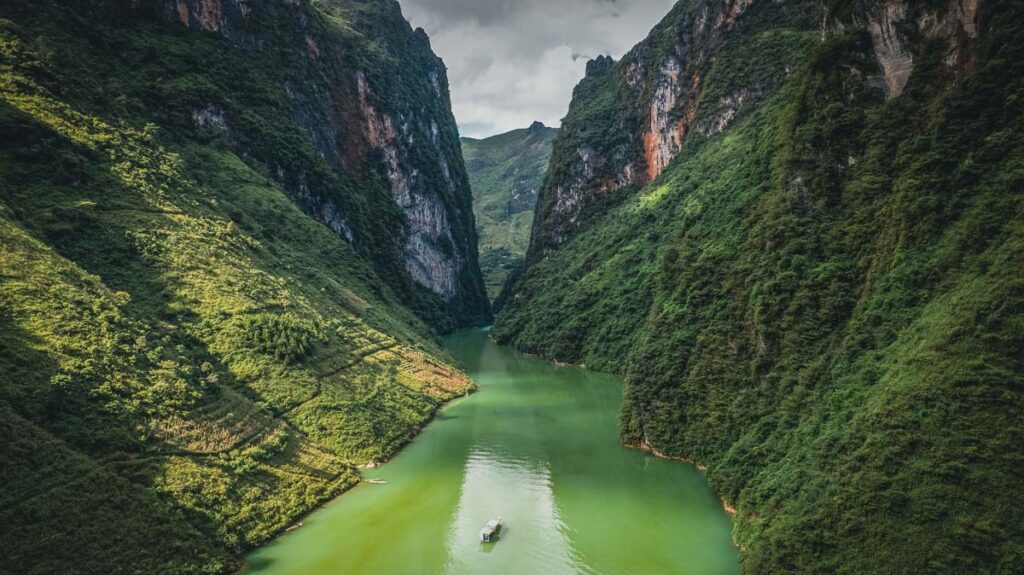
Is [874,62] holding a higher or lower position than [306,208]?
lower

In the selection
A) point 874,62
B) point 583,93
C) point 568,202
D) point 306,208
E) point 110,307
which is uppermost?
point 583,93

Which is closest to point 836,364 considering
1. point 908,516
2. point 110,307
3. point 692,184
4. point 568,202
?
point 908,516

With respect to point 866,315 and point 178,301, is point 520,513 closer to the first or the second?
point 866,315

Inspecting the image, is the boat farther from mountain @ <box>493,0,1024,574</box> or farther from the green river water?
mountain @ <box>493,0,1024,574</box>

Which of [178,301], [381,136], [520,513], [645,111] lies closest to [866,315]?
[520,513]

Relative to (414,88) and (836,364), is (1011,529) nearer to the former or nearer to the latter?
(836,364)

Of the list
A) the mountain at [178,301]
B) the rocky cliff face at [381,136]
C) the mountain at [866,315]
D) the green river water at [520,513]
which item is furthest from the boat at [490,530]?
the rocky cliff face at [381,136]

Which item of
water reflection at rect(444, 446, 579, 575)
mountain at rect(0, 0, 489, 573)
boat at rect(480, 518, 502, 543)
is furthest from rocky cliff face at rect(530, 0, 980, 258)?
mountain at rect(0, 0, 489, 573)
